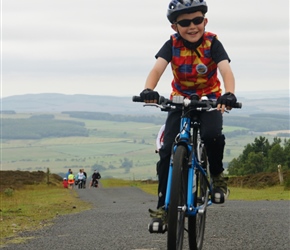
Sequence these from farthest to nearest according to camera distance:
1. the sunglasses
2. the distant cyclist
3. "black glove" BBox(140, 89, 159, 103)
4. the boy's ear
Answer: the distant cyclist → the boy's ear → the sunglasses → "black glove" BBox(140, 89, 159, 103)

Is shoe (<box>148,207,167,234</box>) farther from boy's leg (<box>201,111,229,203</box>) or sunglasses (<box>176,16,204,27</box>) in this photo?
sunglasses (<box>176,16,204,27</box>)

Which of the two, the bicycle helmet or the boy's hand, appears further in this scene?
the bicycle helmet

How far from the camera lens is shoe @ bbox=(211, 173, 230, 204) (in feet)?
23.4

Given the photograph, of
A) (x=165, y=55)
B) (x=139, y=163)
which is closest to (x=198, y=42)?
(x=165, y=55)

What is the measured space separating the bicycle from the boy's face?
614 millimetres

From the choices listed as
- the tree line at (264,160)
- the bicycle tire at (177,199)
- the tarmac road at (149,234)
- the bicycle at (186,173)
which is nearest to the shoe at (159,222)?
the bicycle at (186,173)

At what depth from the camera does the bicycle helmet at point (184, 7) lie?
6469mm

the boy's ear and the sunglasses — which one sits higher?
the sunglasses

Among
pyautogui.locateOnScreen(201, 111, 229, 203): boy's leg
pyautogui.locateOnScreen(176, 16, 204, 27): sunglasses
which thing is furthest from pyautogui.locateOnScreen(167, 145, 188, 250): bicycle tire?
pyautogui.locateOnScreen(176, 16, 204, 27): sunglasses

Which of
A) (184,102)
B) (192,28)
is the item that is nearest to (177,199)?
(184,102)

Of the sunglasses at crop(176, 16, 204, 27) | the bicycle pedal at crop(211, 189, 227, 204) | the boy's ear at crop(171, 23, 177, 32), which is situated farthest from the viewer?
the bicycle pedal at crop(211, 189, 227, 204)

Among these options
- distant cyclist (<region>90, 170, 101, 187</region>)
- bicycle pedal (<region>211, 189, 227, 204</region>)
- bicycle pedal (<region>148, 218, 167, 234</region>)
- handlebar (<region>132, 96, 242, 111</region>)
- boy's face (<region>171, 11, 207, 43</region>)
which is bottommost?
distant cyclist (<region>90, 170, 101, 187</region>)

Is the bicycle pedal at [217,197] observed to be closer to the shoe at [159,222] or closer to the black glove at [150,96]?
the shoe at [159,222]

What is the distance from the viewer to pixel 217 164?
7223 mm
